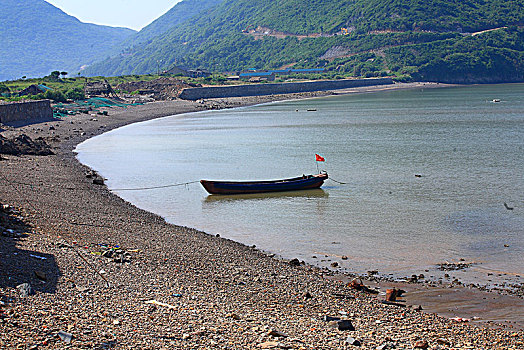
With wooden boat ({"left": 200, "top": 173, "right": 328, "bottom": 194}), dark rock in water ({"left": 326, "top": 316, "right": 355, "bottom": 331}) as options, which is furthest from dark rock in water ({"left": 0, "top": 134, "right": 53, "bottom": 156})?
dark rock in water ({"left": 326, "top": 316, "right": 355, "bottom": 331})

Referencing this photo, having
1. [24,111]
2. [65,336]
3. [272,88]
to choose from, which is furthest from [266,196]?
[272,88]

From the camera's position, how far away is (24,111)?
5778 cm

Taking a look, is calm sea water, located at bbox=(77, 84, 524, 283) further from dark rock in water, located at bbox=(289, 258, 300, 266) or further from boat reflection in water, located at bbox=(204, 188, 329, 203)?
dark rock in water, located at bbox=(289, 258, 300, 266)

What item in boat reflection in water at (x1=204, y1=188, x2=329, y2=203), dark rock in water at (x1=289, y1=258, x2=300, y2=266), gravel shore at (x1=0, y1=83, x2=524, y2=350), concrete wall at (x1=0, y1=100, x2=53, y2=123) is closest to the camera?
gravel shore at (x1=0, y1=83, x2=524, y2=350)

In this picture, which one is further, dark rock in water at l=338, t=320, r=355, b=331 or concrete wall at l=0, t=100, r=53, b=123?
concrete wall at l=0, t=100, r=53, b=123

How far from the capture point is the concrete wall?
173 feet

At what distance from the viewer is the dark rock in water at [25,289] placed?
10.7 meters

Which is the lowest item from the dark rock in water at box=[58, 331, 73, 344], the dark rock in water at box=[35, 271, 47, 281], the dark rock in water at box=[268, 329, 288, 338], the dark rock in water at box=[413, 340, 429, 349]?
the dark rock in water at box=[413, 340, 429, 349]

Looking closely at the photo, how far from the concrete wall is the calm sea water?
8052 millimetres

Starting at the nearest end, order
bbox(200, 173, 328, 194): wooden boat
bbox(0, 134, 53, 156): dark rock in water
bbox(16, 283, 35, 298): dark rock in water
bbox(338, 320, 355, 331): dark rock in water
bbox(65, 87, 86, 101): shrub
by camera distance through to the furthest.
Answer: bbox(16, 283, 35, 298): dark rock in water
bbox(338, 320, 355, 331): dark rock in water
bbox(200, 173, 328, 194): wooden boat
bbox(0, 134, 53, 156): dark rock in water
bbox(65, 87, 86, 101): shrub

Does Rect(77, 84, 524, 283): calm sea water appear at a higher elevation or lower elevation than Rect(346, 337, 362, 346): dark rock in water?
lower

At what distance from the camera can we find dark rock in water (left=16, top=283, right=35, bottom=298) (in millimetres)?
10695

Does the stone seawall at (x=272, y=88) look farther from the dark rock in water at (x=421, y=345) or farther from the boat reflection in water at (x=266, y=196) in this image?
the dark rock in water at (x=421, y=345)

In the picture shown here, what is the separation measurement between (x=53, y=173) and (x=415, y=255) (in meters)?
20.0
